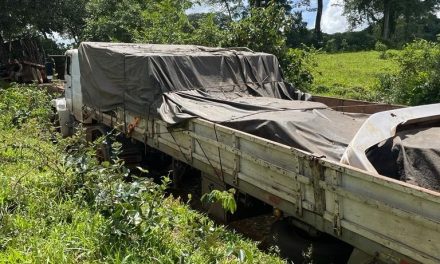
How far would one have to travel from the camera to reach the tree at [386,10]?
4126cm

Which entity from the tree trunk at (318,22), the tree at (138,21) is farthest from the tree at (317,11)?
the tree at (138,21)

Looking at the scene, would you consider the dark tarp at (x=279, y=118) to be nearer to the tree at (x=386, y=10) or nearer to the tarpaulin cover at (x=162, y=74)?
the tarpaulin cover at (x=162, y=74)

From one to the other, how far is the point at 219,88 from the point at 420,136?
383 cm

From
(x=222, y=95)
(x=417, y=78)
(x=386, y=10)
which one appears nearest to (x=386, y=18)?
(x=386, y=10)

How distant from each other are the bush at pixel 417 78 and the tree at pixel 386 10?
28.1 m

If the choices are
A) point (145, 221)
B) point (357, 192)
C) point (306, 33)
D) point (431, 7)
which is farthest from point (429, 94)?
point (431, 7)

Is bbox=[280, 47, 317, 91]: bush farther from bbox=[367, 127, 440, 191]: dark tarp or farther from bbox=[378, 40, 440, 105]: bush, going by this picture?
bbox=[367, 127, 440, 191]: dark tarp

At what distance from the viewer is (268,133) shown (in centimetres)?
514

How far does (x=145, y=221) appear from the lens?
12.9 feet

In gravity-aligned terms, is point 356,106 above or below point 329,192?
above

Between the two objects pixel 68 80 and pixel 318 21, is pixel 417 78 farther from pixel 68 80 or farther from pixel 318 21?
pixel 318 21

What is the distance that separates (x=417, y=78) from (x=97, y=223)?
10180 mm

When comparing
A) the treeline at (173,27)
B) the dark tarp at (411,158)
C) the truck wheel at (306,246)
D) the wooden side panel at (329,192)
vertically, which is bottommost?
the truck wheel at (306,246)

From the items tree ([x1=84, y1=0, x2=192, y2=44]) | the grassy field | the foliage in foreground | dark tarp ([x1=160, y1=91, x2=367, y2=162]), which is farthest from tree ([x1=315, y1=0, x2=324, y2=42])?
the foliage in foreground
